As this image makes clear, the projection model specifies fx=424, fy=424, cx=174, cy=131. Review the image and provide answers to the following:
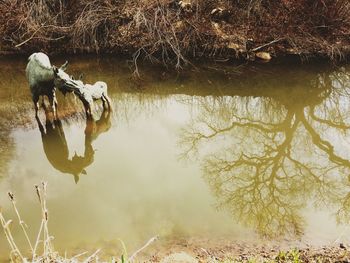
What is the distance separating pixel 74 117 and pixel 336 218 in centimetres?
500

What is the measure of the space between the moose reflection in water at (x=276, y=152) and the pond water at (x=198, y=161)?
0.02 m

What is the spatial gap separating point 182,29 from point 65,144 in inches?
208

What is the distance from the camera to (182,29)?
11320 millimetres

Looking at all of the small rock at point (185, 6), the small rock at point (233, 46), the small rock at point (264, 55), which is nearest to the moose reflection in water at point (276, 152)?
the small rock at point (264, 55)

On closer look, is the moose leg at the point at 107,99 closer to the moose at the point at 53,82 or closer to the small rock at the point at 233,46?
the moose at the point at 53,82

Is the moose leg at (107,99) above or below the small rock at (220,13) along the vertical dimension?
below

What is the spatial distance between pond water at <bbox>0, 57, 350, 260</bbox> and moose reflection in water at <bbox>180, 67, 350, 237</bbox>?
21 millimetres

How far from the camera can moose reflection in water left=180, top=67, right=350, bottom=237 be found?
612cm

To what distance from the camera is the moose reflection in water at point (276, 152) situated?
6.12 m

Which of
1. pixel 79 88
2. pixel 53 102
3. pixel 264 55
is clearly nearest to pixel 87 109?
pixel 79 88

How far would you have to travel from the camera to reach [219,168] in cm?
689

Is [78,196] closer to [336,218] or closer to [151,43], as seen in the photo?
[336,218]

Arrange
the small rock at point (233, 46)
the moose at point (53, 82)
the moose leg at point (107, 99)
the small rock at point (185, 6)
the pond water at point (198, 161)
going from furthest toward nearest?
the small rock at point (185, 6), the small rock at point (233, 46), the moose leg at point (107, 99), the moose at point (53, 82), the pond water at point (198, 161)

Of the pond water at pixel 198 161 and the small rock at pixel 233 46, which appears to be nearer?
the pond water at pixel 198 161
